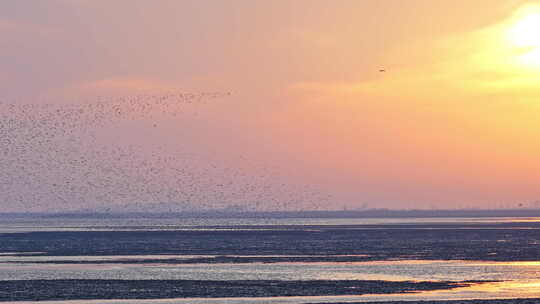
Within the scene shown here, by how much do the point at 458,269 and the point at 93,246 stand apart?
1839 inches

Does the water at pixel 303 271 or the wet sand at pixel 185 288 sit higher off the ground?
the water at pixel 303 271

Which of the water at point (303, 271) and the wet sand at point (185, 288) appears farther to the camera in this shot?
the wet sand at point (185, 288)

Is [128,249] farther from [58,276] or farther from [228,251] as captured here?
[58,276]

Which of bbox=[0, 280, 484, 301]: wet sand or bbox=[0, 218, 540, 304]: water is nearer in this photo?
bbox=[0, 218, 540, 304]: water

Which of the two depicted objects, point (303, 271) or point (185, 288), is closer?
point (185, 288)

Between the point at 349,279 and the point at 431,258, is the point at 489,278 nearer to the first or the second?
the point at 349,279

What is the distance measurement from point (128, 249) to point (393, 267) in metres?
34.3

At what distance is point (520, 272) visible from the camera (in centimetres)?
6106

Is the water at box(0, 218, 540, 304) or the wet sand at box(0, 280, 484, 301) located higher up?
the water at box(0, 218, 540, 304)

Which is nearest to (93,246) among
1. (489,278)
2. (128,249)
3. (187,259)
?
(128,249)

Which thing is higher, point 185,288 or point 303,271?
point 303,271

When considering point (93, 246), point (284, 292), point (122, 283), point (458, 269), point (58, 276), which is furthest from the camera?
point (93, 246)

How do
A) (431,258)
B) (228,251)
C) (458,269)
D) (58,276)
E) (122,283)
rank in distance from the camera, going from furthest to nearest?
(228,251) → (431,258) → (458,269) → (58,276) → (122,283)

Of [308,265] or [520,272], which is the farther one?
[308,265]
